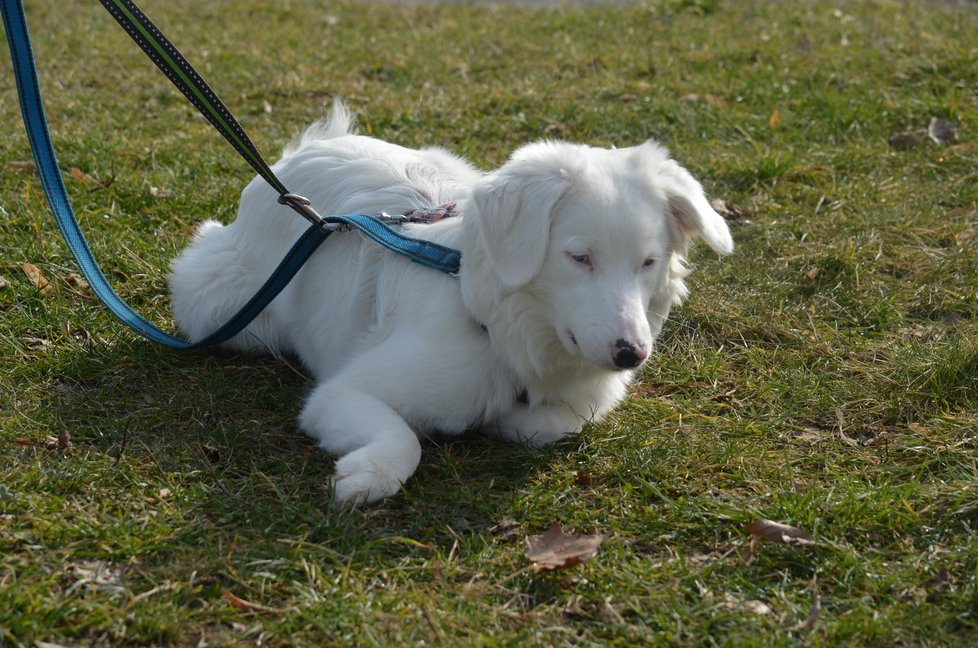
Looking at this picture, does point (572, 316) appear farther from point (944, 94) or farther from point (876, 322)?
point (944, 94)

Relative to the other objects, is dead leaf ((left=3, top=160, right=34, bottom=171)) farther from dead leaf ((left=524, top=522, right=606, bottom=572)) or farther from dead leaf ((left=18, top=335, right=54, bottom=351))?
dead leaf ((left=524, top=522, right=606, bottom=572))

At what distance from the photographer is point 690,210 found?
371cm

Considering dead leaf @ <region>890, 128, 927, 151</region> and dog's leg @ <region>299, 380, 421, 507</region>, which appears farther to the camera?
A: dead leaf @ <region>890, 128, 927, 151</region>

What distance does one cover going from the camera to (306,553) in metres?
3.12

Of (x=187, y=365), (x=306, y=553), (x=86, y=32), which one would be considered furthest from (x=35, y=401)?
(x=86, y=32)

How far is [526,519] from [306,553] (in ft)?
2.30

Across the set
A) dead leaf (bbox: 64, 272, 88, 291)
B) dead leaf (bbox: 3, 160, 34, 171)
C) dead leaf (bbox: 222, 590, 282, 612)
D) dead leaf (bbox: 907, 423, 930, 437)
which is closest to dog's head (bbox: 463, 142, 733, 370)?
dead leaf (bbox: 907, 423, 930, 437)

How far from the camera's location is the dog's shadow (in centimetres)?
334

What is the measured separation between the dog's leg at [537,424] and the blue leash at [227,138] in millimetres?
562

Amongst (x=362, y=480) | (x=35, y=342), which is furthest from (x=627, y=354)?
(x=35, y=342)

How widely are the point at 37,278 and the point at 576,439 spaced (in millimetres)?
2592

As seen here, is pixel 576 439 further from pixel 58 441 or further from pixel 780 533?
pixel 58 441

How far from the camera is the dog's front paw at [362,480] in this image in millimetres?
3340

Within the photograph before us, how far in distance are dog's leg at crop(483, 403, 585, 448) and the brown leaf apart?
81cm
